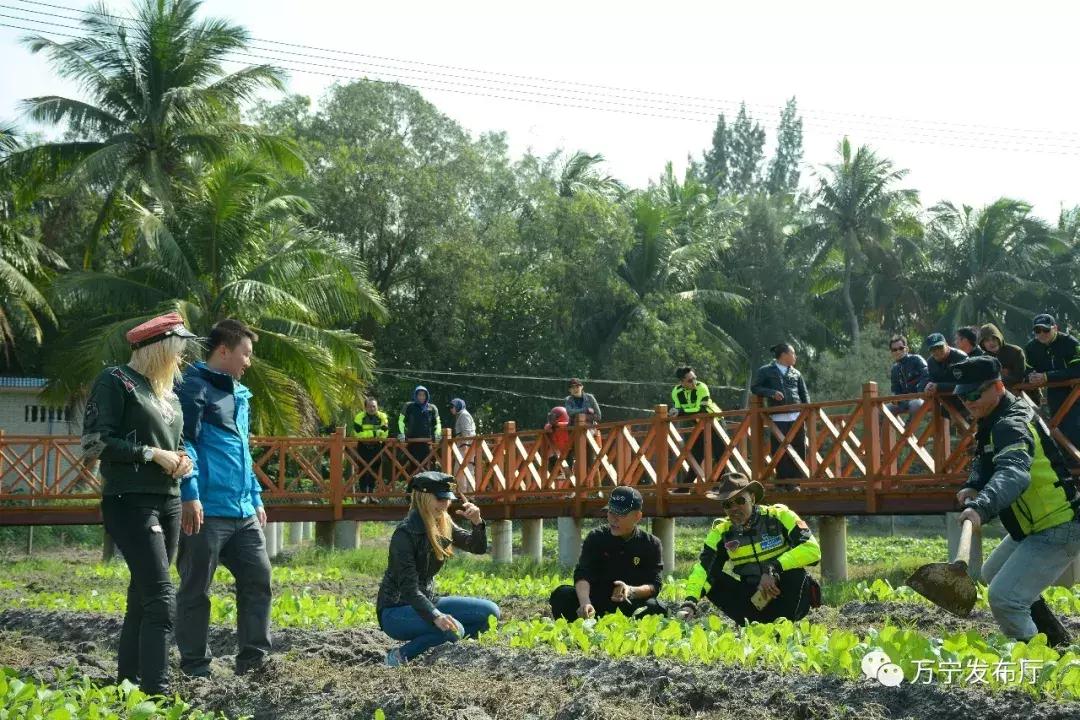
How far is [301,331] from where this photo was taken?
850 inches

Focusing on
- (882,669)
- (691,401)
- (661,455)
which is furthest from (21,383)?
(882,669)

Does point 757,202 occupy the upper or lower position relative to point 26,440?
upper

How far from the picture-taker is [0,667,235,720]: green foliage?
5.01 m

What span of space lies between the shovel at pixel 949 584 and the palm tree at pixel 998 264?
34460mm

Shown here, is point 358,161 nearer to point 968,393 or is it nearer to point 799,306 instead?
Answer: point 799,306

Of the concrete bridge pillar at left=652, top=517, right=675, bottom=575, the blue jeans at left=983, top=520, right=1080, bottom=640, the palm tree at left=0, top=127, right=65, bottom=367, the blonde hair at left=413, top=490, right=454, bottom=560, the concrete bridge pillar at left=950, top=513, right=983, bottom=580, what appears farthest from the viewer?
the palm tree at left=0, top=127, right=65, bottom=367

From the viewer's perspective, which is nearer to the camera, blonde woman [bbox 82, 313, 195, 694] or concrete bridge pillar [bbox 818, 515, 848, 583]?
blonde woman [bbox 82, 313, 195, 694]

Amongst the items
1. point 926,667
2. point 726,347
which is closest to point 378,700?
point 926,667

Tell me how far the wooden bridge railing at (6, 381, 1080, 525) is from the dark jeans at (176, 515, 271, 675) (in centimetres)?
391

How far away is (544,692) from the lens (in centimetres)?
Result: 529

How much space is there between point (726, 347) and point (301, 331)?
16235mm

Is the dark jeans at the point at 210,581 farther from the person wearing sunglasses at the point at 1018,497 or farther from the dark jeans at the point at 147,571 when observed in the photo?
the person wearing sunglasses at the point at 1018,497

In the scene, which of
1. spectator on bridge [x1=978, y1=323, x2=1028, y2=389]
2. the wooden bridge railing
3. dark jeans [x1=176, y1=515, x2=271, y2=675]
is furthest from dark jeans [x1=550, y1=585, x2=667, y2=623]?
spectator on bridge [x1=978, y1=323, x2=1028, y2=389]

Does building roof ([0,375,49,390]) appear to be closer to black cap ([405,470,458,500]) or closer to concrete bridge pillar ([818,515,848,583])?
concrete bridge pillar ([818,515,848,583])
